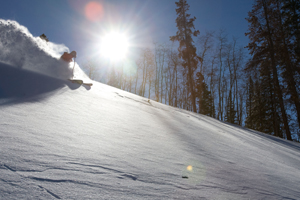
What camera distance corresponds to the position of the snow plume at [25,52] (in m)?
3.42

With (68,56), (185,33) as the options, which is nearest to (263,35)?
(185,33)

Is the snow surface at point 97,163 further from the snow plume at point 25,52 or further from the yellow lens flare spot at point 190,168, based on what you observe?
the snow plume at point 25,52

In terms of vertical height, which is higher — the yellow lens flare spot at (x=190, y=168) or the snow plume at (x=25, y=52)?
the snow plume at (x=25, y=52)

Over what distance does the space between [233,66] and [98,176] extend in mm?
20993

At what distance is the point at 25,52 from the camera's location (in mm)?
3713

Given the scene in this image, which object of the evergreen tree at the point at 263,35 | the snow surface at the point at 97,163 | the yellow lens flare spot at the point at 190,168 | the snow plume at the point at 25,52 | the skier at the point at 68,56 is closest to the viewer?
the snow surface at the point at 97,163

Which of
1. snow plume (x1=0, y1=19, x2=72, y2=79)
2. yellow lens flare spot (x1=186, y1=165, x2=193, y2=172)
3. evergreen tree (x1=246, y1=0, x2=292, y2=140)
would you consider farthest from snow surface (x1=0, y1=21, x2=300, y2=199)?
evergreen tree (x1=246, y1=0, x2=292, y2=140)

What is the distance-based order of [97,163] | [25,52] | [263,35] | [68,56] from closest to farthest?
[97,163] → [25,52] → [68,56] → [263,35]

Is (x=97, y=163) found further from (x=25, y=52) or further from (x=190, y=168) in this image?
(x=25, y=52)

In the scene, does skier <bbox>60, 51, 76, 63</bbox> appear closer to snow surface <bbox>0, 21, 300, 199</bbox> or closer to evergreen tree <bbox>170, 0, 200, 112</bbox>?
snow surface <bbox>0, 21, 300, 199</bbox>

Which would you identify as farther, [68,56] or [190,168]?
[68,56]

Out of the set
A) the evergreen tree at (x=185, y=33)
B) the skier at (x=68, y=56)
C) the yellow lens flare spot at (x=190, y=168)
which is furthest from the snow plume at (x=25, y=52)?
the evergreen tree at (x=185, y=33)

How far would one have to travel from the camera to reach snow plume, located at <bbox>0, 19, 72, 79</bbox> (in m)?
3.42

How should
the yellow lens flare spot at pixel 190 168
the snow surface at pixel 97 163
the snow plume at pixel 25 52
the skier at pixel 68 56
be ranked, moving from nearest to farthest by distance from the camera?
the snow surface at pixel 97 163 < the yellow lens flare spot at pixel 190 168 < the snow plume at pixel 25 52 < the skier at pixel 68 56
